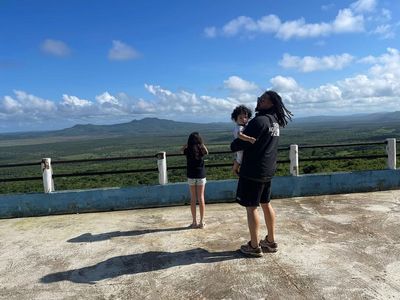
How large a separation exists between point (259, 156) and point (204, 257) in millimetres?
1335

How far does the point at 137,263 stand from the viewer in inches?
188

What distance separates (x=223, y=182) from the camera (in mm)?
7805

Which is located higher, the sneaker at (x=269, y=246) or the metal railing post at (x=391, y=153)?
the metal railing post at (x=391, y=153)

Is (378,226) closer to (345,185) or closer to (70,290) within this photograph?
(345,185)

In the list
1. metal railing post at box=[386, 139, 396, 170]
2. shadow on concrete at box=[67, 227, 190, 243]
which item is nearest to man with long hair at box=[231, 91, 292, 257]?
shadow on concrete at box=[67, 227, 190, 243]

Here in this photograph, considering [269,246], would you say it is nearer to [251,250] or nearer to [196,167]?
[251,250]

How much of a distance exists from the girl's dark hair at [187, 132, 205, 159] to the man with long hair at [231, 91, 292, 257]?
51.1 inches

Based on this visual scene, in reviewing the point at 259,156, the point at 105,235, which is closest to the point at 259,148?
the point at 259,156

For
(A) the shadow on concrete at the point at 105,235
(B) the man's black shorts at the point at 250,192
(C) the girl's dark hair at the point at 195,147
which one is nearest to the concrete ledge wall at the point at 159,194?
(A) the shadow on concrete at the point at 105,235

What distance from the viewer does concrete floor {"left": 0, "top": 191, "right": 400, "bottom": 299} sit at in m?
4.02

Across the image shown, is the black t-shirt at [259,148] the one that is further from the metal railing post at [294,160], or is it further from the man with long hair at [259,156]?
the metal railing post at [294,160]

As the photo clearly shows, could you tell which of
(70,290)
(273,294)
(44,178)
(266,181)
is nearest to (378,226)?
(266,181)

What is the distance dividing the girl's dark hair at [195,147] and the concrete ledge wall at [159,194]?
6.34 ft

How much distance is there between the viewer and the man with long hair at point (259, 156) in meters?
4.51
